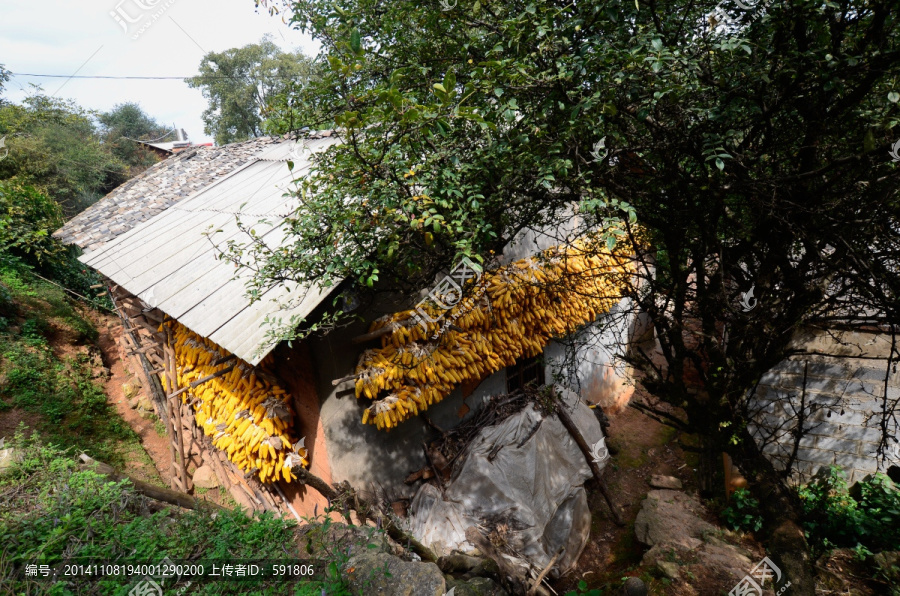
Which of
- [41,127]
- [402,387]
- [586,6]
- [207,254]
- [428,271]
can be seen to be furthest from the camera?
[41,127]

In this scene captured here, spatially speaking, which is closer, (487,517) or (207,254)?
(487,517)

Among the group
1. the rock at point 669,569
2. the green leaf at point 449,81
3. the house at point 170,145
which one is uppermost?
the house at point 170,145

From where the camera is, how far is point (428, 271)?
4570mm

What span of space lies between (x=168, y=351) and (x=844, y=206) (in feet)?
28.8

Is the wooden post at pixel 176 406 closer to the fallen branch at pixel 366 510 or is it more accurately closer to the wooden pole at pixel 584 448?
the fallen branch at pixel 366 510

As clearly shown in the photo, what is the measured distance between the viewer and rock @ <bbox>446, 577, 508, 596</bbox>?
11.7 feet

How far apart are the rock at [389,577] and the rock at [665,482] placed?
544 centimetres

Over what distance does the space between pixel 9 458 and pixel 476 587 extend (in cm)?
532

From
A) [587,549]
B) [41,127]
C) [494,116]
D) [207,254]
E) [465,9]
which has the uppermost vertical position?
[41,127]

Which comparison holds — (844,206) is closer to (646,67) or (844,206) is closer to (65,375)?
(646,67)

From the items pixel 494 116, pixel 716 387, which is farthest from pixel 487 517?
pixel 494 116

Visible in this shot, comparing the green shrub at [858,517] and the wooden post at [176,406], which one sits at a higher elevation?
the green shrub at [858,517]

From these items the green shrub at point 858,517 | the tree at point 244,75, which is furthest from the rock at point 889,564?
the tree at point 244,75

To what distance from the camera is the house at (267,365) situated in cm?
503
